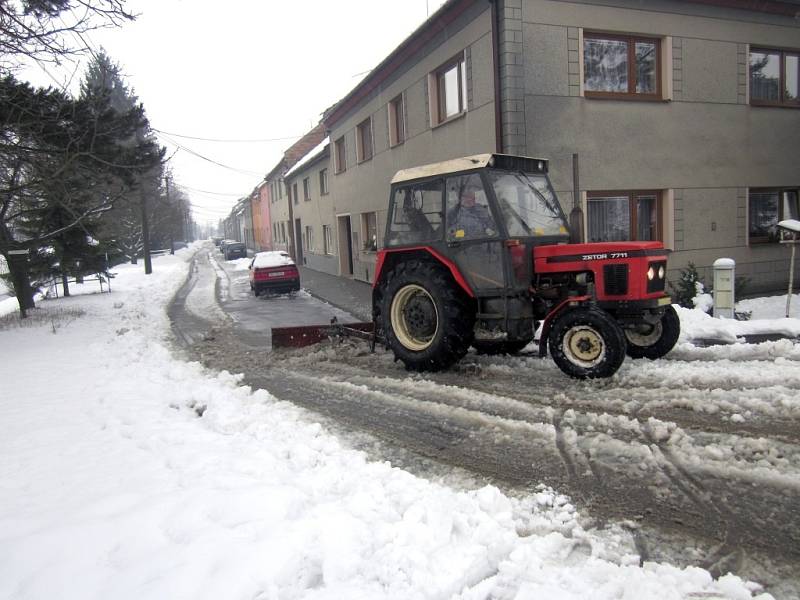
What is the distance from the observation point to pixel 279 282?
17.6 m

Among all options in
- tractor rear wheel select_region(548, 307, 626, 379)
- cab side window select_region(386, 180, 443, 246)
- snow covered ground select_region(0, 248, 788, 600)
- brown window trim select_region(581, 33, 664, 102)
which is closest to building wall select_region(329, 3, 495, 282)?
cab side window select_region(386, 180, 443, 246)

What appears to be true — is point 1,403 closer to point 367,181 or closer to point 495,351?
point 495,351

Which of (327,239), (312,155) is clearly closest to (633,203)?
(327,239)

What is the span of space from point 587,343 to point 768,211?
963 centimetres

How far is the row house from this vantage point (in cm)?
982

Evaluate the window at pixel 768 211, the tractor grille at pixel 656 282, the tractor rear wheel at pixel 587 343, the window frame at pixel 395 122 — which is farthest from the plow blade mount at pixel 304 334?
the window at pixel 768 211

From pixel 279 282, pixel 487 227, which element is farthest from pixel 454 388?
pixel 279 282

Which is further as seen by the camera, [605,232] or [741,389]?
[605,232]

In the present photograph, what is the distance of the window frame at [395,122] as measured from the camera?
48.8 feet

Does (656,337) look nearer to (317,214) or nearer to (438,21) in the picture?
(438,21)

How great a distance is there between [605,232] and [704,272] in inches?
96.6

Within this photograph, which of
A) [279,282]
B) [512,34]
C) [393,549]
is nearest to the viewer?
[393,549]

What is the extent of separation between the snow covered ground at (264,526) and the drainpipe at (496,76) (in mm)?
6729

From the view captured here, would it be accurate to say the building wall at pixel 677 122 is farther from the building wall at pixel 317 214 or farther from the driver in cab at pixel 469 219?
the building wall at pixel 317 214
